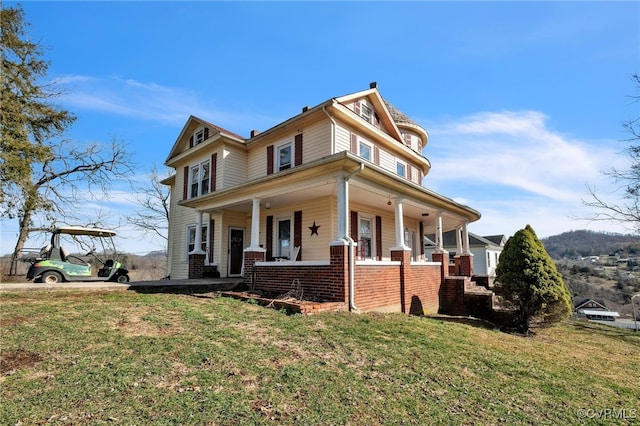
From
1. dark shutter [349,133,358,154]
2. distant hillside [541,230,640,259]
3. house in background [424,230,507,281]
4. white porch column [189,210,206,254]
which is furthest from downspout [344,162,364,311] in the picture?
distant hillside [541,230,640,259]

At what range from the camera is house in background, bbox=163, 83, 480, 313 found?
27.1ft

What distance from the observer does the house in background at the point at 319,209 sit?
825 cm

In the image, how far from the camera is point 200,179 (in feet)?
48.6

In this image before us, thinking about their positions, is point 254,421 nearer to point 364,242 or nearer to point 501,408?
point 501,408

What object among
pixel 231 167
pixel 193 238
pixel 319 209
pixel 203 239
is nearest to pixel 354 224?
pixel 319 209

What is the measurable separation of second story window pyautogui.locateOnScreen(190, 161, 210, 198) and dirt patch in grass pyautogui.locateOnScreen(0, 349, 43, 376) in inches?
418

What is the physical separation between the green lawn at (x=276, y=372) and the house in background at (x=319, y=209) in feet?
6.54

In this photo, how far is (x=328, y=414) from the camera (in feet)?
10.3

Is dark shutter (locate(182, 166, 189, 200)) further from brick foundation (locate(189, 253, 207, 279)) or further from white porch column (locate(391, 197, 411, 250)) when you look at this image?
white porch column (locate(391, 197, 411, 250))

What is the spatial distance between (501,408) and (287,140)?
10601mm

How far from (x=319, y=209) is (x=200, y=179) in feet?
21.5

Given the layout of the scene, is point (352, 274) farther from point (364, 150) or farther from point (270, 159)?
point (270, 159)

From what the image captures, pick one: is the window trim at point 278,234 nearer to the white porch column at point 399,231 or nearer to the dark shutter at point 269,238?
the dark shutter at point 269,238

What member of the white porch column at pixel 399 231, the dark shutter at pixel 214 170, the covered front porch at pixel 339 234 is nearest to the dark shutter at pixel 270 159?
the covered front porch at pixel 339 234
